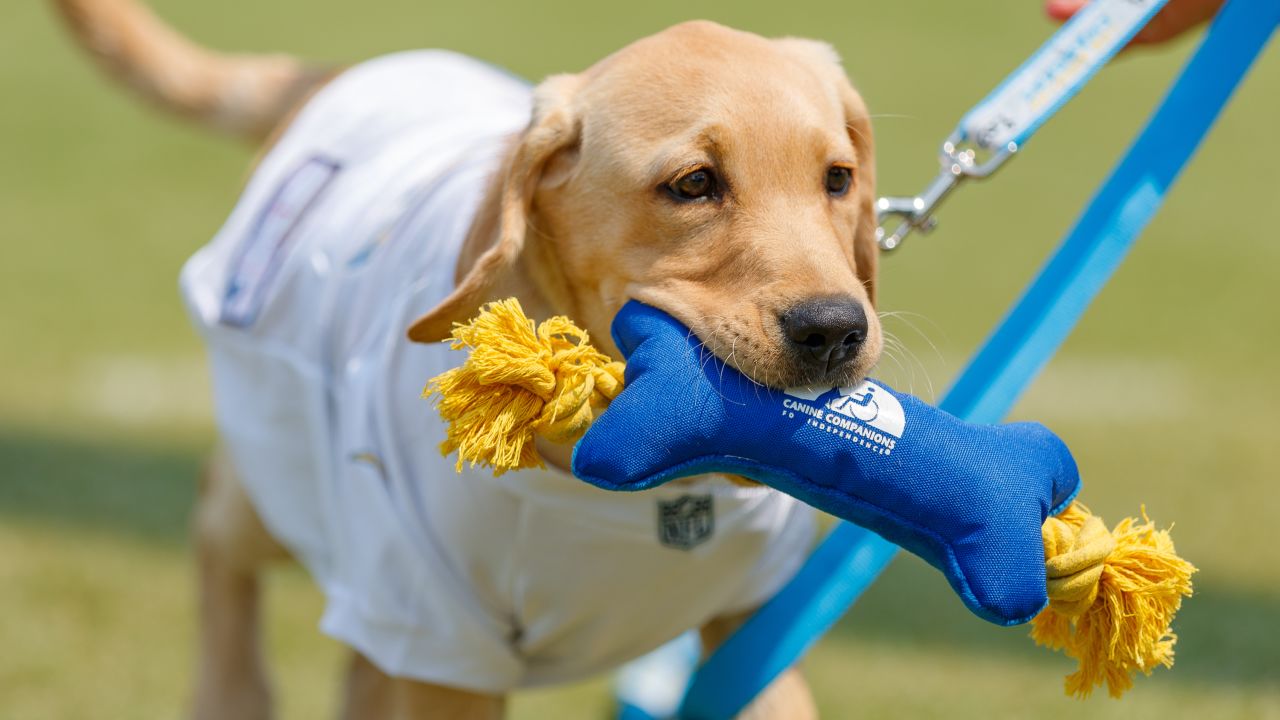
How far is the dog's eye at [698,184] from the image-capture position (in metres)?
2.57

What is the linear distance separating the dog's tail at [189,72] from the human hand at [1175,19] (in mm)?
2134

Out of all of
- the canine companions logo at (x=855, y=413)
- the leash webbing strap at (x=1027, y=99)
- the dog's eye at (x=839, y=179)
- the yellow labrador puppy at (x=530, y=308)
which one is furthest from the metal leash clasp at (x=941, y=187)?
the canine companions logo at (x=855, y=413)

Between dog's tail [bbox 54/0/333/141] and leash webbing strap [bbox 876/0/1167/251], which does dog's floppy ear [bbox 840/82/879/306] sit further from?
dog's tail [bbox 54/0/333/141]

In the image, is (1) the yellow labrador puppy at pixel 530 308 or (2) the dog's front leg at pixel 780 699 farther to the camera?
(2) the dog's front leg at pixel 780 699

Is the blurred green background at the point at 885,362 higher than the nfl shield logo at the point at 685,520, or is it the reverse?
the nfl shield logo at the point at 685,520

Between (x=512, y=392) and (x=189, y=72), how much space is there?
2614mm

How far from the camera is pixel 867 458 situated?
7.32 ft

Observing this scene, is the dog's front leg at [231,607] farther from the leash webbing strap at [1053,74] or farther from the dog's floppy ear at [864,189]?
the leash webbing strap at [1053,74]

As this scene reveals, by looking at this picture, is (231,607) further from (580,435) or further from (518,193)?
(580,435)

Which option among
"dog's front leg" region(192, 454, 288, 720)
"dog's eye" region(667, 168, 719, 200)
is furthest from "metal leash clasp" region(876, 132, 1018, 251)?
"dog's front leg" region(192, 454, 288, 720)

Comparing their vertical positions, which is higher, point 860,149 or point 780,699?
point 860,149

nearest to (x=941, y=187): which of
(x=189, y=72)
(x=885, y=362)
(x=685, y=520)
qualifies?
(x=685, y=520)

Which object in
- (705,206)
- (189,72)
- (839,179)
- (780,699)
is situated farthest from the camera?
(189,72)

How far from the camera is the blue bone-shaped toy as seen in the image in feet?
7.07
